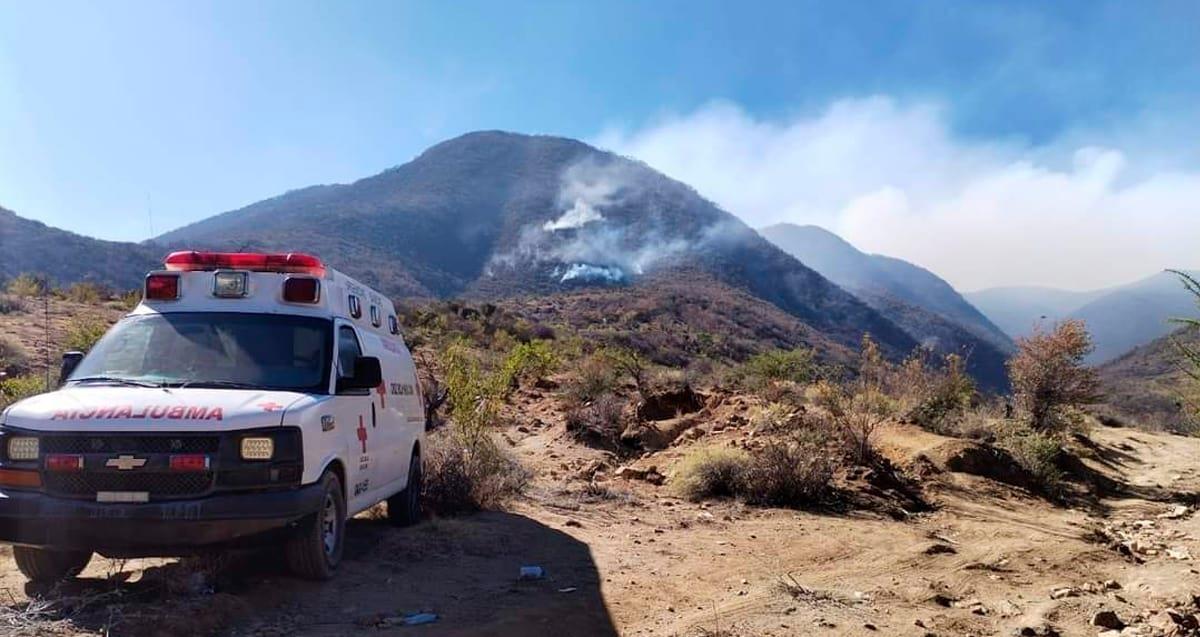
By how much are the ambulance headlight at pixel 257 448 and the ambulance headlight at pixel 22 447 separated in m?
1.25

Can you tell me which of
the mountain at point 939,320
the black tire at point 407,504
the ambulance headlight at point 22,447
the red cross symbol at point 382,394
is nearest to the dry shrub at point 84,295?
the black tire at point 407,504

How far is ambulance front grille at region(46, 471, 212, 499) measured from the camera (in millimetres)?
4965

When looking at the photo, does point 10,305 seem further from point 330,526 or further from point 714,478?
point 330,526

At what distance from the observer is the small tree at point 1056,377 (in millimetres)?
16578

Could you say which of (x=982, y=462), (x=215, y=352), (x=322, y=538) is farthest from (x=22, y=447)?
(x=982, y=462)

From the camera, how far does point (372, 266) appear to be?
8250cm

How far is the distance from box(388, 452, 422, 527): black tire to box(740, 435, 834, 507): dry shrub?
439 centimetres

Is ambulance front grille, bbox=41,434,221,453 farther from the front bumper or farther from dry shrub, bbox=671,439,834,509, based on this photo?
dry shrub, bbox=671,439,834,509

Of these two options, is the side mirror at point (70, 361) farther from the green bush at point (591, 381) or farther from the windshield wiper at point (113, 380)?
the green bush at point (591, 381)

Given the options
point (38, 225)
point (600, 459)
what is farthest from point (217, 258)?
point (38, 225)

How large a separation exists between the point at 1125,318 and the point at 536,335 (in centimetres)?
17706

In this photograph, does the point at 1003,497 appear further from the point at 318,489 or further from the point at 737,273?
the point at 737,273

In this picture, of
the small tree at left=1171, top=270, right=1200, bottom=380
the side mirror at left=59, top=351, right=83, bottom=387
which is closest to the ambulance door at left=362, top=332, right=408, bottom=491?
the side mirror at left=59, top=351, right=83, bottom=387

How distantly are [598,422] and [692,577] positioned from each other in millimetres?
9308
